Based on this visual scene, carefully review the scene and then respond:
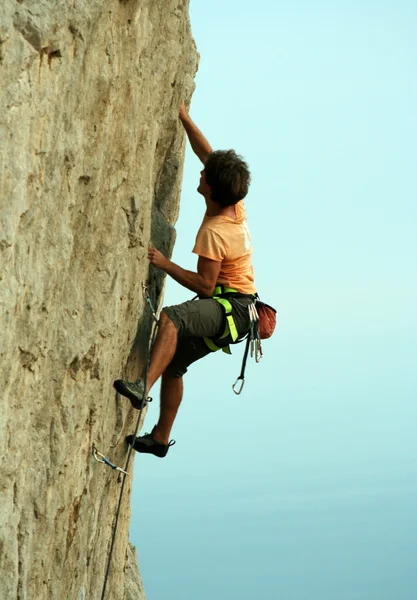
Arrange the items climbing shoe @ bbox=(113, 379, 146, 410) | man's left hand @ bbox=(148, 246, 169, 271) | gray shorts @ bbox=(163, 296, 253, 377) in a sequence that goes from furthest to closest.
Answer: man's left hand @ bbox=(148, 246, 169, 271), gray shorts @ bbox=(163, 296, 253, 377), climbing shoe @ bbox=(113, 379, 146, 410)

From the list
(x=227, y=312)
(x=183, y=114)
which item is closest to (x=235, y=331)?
(x=227, y=312)

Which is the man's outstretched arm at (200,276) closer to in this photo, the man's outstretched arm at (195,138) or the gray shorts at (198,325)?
the gray shorts at (198,325)

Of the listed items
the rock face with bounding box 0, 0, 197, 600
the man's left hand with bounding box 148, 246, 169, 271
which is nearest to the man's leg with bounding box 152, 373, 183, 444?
the rock face with bounding box 0, 0, 197, 600

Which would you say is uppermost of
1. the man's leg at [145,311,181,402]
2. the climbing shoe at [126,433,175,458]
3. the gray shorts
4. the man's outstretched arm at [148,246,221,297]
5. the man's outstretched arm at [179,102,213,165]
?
the man's outstretched arm at [179,102,213,165]

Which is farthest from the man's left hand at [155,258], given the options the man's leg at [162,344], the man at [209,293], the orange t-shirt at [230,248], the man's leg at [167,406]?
the man's leg at [167,406]

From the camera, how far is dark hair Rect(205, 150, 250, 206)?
9.72m

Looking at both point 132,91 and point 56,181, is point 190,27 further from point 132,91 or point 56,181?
point 56,181

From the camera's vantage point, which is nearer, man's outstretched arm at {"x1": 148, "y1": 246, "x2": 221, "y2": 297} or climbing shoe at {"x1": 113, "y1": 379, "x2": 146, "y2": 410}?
climbing shoe at {"x1": 113, "y1": 379, "x2": 146, "y2": 410}

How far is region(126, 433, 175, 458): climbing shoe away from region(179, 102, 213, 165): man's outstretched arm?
9.24ft

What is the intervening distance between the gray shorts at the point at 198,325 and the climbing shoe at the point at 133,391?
0.64m

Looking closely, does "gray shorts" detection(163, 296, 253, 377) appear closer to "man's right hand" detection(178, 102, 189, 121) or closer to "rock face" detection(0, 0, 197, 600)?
"rock face" detection(0, 0, 197, 600)

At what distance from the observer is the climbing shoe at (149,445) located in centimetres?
1017

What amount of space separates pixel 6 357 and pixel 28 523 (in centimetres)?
162

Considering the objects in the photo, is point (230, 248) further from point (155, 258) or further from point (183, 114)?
point (183, 114)
